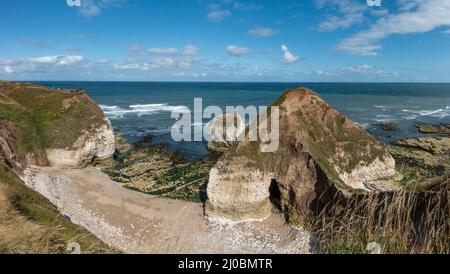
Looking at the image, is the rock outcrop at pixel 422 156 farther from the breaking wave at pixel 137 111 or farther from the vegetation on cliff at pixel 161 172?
the breaking wave at pixel 137 111

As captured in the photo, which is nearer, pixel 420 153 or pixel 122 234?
pixel 122 234

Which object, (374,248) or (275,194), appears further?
(275,194)

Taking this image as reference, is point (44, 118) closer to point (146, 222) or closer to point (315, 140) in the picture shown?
point (146, 222)

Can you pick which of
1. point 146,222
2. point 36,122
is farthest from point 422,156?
point 36,122

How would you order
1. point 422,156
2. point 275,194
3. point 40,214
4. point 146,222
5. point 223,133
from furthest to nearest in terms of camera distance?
point 223,133 → point 422,156 → point 275,194 → point 146,222 → point 40,214

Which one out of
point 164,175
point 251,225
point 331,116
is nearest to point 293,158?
point 251,225
